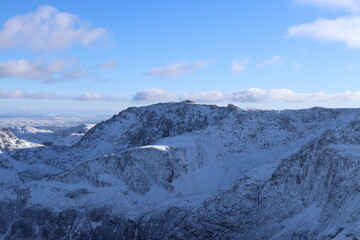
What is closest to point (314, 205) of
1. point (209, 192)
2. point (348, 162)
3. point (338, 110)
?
point (348, 162)

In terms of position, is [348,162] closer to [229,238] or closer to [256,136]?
[229,238]

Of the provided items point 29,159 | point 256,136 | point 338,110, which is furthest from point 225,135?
point 29,159

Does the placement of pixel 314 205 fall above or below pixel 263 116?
below

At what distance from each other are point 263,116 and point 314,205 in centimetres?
5977

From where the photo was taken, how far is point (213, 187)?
4225 inches

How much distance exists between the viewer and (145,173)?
107 m

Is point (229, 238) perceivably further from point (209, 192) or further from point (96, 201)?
point (96, 201)

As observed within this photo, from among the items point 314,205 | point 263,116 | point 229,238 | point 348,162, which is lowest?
point 229,238

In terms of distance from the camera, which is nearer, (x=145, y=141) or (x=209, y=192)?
(x=209, y=192)

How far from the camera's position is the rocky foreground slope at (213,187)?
7892 cm

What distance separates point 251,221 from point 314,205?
14.1m

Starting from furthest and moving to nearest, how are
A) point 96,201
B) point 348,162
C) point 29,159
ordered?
point 29,159 → point 96,201 → point 348,162

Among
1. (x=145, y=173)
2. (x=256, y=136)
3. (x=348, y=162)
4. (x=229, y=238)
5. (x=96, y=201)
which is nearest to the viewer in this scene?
(x=348, y=162)

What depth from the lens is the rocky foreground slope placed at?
78919 millimetres
